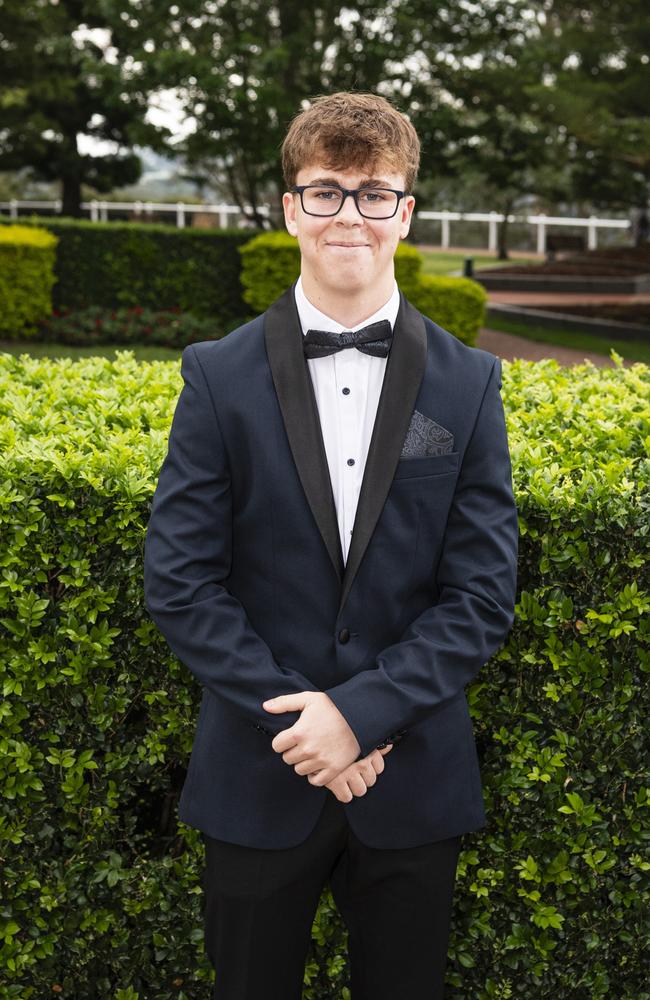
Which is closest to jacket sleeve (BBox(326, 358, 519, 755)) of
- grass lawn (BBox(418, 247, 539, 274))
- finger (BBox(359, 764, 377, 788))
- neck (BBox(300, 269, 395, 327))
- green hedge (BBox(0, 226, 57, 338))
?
finger (BBox(359, 764, 377, 788))

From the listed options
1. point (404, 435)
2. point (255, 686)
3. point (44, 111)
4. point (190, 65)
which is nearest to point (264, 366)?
point (404, 435)

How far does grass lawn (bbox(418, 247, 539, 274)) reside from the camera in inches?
1407

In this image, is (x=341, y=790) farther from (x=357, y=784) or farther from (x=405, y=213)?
(x=405, y=213)

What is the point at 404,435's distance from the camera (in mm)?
2479

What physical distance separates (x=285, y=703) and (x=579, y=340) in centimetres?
1924

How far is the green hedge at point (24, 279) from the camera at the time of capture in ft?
56.9

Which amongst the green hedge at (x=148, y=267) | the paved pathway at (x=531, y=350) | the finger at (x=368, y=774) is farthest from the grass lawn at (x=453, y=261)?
the finger at (x=368, y=774)

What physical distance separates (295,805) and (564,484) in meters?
1.25

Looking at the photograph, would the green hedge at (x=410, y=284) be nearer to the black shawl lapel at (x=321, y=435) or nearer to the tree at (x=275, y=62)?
the tree at (x=275, y=62)

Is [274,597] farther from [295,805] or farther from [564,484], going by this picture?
[564,484]

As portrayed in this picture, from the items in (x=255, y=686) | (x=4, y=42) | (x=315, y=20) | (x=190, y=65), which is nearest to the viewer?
(x=255, y=686)

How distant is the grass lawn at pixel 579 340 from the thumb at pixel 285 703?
16.3 m

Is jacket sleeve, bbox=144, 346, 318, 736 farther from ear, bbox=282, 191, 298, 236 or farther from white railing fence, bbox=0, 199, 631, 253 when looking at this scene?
white railing fence, bbox=0, 199, 631, 253

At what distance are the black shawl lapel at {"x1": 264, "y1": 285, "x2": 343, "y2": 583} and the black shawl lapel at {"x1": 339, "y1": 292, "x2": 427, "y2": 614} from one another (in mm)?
57
